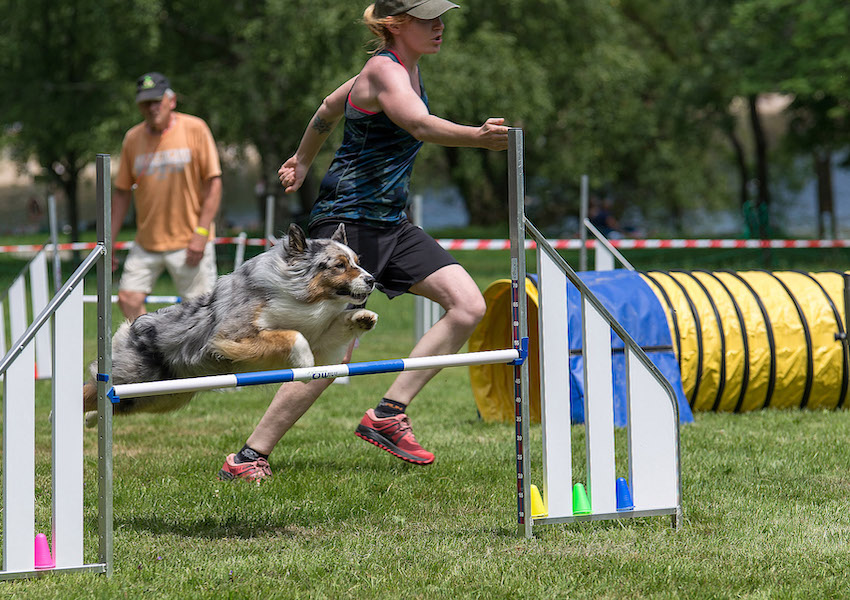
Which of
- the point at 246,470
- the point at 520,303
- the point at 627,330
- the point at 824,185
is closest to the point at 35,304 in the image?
the point at 246,470

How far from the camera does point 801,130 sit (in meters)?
26.7

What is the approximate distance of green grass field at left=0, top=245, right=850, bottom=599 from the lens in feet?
10.0

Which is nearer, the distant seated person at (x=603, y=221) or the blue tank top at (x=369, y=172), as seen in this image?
the blue tank top at (x=369, y=172)

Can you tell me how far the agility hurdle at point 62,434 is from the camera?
299cm

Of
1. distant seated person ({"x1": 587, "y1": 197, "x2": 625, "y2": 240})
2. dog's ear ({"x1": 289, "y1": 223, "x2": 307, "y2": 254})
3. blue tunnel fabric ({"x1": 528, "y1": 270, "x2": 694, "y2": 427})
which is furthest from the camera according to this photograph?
distant seated person ({"x1": 587, "y1": 197, "x2": 625, "y2": 240})

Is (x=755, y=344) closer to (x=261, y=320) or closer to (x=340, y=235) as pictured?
(x=340, y=235)

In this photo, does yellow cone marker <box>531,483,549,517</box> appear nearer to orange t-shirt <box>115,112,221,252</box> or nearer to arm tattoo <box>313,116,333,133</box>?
arm tattoo <box>313,116,333,133</box>

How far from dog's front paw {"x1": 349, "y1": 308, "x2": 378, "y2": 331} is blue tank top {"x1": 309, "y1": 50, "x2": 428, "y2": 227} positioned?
0.48 meters

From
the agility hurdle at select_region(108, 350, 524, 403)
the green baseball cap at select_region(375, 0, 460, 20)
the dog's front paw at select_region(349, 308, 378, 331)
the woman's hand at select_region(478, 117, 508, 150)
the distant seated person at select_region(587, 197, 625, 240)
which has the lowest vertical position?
the agility hurdle at select_region(108, 350, 524, 403)

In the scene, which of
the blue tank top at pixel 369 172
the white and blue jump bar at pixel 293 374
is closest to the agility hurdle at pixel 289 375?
the white and blue jump bar at pixel 293 374

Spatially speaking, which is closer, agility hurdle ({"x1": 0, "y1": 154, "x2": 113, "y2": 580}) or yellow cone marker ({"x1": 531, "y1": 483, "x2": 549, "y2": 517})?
agility hurdle ({"x1": 0, "y1": 154, "x2": 113, "y2": 580})

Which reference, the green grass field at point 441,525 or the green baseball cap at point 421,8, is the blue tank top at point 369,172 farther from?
the green grass field at point 441,525

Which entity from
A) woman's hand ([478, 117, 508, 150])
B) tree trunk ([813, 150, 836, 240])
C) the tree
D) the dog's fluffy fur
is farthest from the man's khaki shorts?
tree trunk ([813, 150, 836, 240])

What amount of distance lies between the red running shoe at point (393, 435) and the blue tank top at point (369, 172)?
0.90 meters
